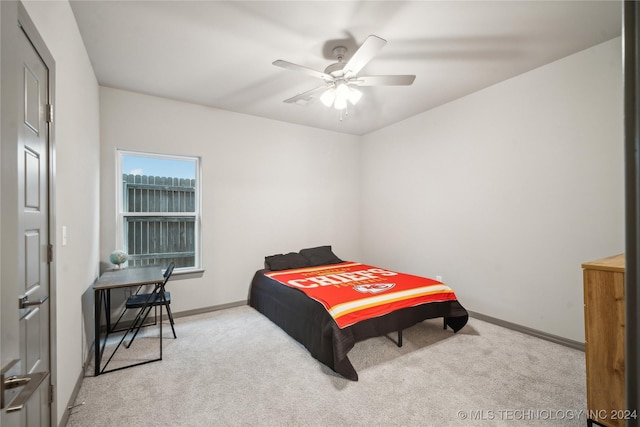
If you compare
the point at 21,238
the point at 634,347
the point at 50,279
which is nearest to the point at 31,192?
the point at 21,238

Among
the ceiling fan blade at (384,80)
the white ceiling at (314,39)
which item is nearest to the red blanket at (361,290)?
the ceiling fan blade at (384,80)

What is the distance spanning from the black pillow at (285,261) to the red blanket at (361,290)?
0.64ft

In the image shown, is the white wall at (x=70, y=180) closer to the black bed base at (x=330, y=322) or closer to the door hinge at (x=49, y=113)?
the door hinge at (x=49, y=113)

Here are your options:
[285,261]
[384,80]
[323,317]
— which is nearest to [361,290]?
[323,317]

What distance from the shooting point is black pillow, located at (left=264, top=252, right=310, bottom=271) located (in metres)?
4.18

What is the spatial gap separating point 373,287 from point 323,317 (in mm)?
753

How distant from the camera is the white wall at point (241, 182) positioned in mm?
3445

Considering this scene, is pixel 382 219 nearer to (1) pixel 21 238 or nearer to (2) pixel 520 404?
(2) pixel 520 404

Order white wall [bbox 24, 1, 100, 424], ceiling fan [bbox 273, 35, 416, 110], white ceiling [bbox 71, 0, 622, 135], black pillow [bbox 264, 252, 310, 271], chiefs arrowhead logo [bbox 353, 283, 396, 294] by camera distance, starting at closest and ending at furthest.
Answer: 1. white wall [bbox 24, 1, 100, 424]
2. white ceiling [bbox 71, 0, 622, 135]
3. ceiling fan [bbox 273, 35, 416, 110]
4. chiefs arrowhead logo [bbox 353, 283, 396, 294]
5. black pillow [bbox 264, 252, 310, 271]

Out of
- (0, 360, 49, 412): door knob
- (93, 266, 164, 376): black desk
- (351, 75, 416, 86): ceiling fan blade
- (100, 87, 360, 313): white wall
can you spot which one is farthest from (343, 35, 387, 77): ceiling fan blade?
(93, 266, 164, 376): black desk

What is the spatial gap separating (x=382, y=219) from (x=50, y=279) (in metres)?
4.22

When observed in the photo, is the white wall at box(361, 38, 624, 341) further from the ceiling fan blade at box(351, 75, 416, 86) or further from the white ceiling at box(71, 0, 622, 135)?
the ceiling fan blade at box(351, 75, 416, 86)

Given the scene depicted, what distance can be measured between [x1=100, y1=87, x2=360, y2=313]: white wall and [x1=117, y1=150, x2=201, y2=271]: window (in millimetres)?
149

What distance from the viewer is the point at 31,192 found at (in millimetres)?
1346
